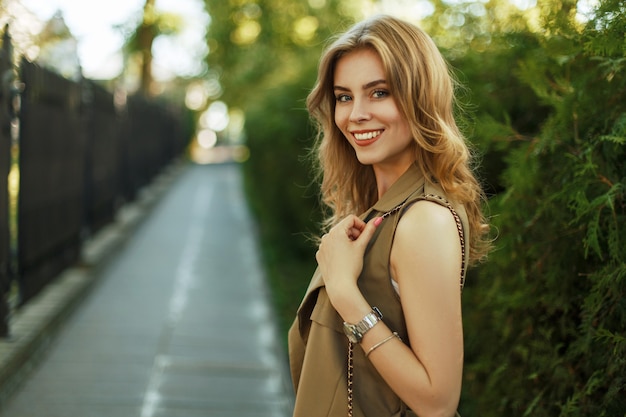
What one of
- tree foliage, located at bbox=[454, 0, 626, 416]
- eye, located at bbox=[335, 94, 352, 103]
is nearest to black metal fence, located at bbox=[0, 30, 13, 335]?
tree foliage, located at bbox=[454, 0, 626, 416]

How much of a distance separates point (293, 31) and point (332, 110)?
2868 cm

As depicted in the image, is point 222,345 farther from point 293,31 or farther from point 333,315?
point 293,31

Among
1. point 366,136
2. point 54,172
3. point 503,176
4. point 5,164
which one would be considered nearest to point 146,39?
point 54,172

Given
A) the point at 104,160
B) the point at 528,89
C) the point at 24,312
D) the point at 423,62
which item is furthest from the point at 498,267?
the point at 104,160

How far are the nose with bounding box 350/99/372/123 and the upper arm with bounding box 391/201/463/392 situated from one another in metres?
0.33

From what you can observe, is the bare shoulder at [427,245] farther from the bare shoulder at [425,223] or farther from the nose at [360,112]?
the nose at [360,112]

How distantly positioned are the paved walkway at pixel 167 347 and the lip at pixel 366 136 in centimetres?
314

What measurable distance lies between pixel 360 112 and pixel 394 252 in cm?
39

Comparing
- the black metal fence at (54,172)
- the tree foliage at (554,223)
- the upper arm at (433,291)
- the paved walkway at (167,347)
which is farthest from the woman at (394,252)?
the black metal fence at (54,172)

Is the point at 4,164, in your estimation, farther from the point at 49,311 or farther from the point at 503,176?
the point at 503,176

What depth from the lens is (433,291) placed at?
170cm

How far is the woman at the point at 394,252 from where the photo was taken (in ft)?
5.65

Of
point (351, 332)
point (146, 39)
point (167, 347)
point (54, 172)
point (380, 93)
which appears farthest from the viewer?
point (146, 39)

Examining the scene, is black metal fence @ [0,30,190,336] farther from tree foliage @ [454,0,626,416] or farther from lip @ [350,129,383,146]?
lip @ [350,129,383,146]
